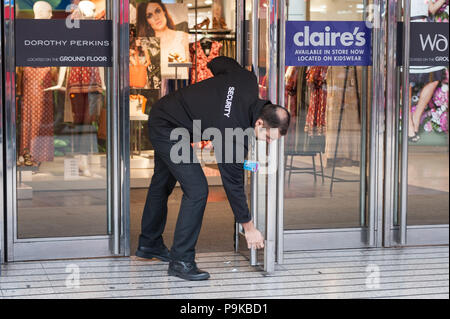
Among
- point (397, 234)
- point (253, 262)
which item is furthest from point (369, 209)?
point (253, 262)

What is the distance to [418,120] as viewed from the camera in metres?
5.30

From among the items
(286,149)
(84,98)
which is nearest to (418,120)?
(286,149)

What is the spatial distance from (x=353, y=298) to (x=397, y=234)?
1392 millimetres

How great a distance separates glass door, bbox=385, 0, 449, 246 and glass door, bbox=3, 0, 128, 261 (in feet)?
6.12

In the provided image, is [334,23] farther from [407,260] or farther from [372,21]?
[407,260]

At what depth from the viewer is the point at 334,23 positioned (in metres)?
5.00

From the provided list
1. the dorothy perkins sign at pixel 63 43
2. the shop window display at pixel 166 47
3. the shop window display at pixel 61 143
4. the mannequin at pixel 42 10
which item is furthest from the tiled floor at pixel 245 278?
the shop window display at pixel 166 47

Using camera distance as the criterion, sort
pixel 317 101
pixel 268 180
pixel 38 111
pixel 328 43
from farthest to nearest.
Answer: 1. pixel 317 101
2. pixel 328 43
3. pixel 38 111
4. pixel 268 180

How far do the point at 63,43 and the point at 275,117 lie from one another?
1.49 metres

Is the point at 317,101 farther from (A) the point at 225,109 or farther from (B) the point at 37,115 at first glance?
(B) the point at 37,115

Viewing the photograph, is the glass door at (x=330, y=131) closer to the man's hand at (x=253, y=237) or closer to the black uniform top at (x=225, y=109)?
the black uniform top at (x=225, y=109)

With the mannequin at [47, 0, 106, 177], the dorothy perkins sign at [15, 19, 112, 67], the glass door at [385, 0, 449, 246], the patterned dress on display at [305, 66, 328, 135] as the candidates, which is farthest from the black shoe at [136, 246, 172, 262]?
the glass door at [385, 0, 449, 246]

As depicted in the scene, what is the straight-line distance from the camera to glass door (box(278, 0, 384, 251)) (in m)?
4.98

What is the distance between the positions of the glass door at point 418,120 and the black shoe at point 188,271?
5.10 feet
